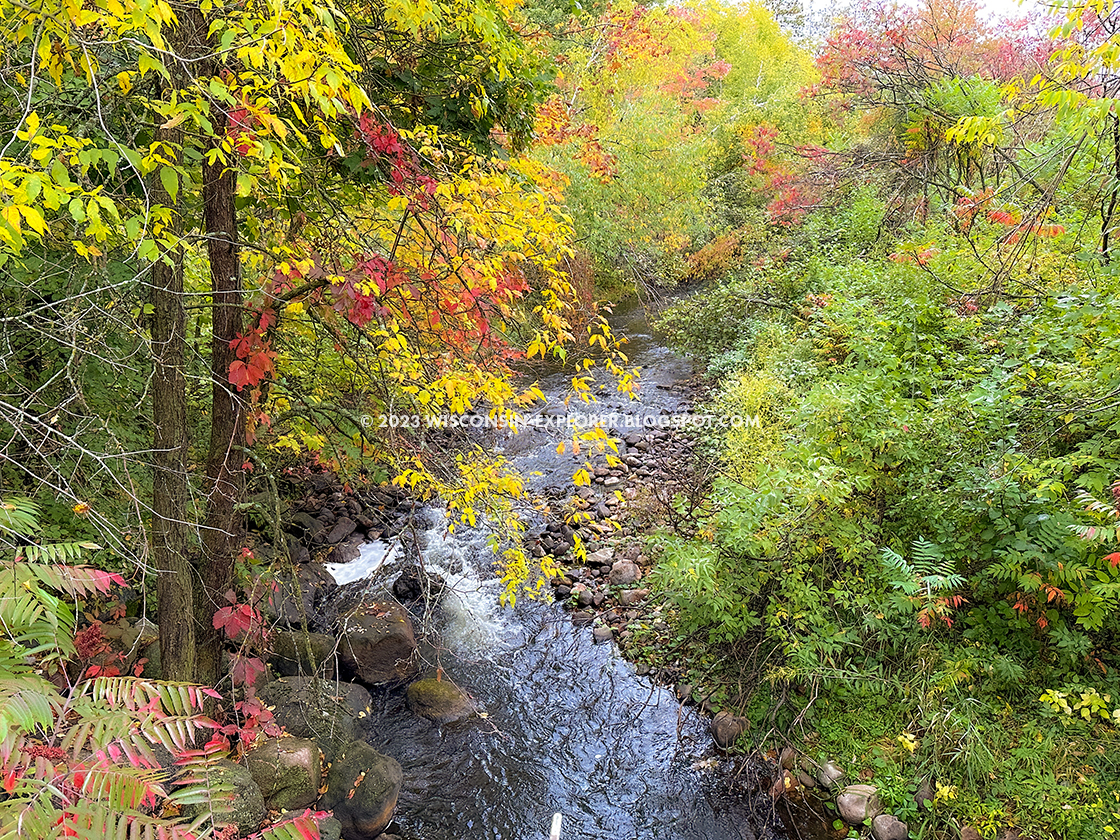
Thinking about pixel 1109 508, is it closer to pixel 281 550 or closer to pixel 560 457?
pixel 281 550

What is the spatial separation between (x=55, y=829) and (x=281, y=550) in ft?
8.57

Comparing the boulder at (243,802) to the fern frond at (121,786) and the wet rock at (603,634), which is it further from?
the wet rock at (603,634)

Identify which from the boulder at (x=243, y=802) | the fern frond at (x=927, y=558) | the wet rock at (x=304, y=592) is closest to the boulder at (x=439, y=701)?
the wet rock at (x=304, y=592)

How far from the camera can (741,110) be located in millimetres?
21062

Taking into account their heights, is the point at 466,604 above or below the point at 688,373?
below

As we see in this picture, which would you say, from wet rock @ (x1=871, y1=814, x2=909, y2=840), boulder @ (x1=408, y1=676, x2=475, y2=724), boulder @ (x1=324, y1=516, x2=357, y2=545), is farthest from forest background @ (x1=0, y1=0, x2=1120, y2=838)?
boulder @ (x1=408, y1=676, x2=475, y2=724)

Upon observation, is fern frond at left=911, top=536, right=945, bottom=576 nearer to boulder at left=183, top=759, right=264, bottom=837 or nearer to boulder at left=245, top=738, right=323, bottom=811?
boulder at left=245, top=738, right=323, bottom=811

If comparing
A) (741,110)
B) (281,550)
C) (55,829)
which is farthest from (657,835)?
(741,110)

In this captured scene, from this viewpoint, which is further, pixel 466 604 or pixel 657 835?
pixel 466 604

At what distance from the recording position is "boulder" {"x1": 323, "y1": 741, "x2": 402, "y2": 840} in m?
4.39

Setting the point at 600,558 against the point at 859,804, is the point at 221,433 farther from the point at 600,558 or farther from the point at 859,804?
the point at 859,804

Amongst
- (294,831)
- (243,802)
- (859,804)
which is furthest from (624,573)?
(294,831)

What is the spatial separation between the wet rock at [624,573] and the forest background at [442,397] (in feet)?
3.46

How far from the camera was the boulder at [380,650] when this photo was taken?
586cm
